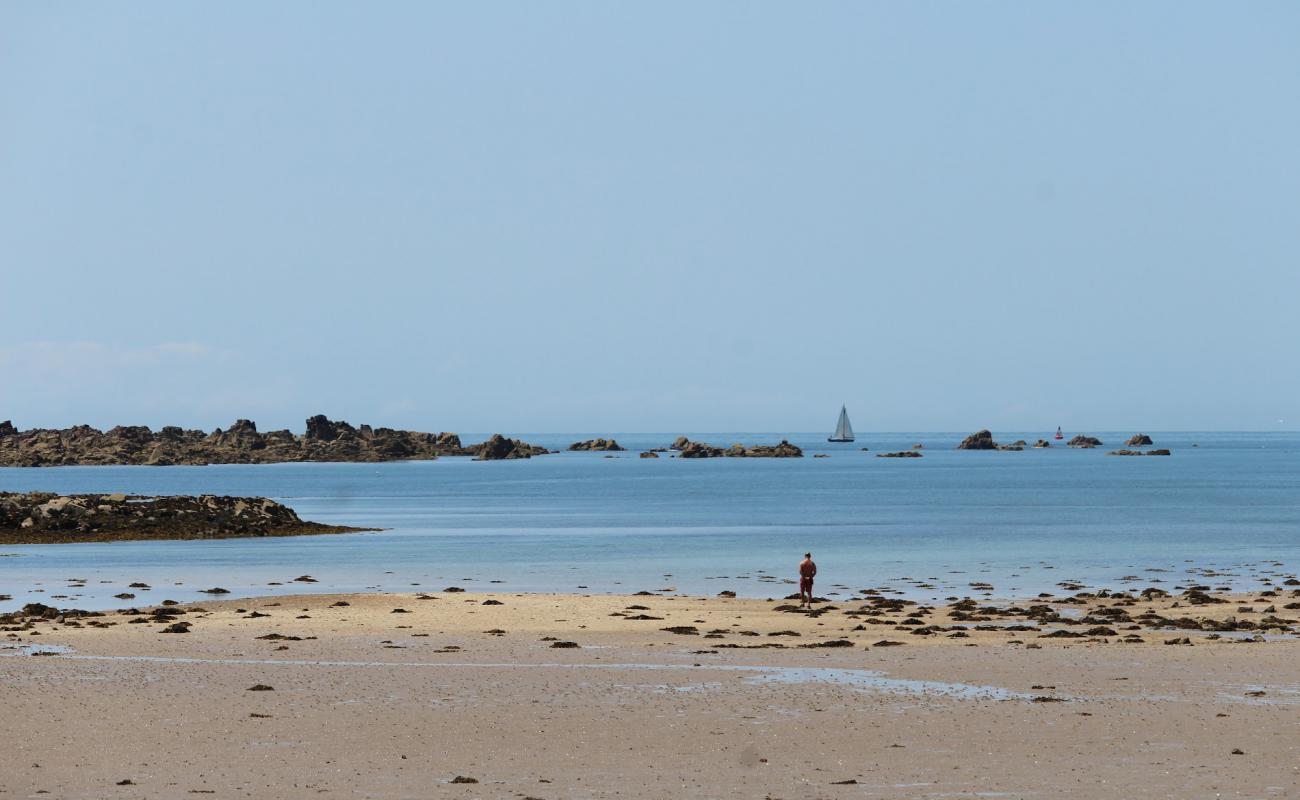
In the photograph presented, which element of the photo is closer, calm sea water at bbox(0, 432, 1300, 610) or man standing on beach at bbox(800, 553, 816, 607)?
man standing on beach at bbox(800, 553, 816, 607)

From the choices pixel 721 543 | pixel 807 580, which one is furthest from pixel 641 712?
pixel 721 543

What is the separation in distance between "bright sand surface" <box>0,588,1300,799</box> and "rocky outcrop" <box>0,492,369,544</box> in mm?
37508

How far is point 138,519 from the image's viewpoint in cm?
7231

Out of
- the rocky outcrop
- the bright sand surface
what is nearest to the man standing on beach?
the bright sand surface

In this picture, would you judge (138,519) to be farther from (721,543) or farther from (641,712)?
(641,712)

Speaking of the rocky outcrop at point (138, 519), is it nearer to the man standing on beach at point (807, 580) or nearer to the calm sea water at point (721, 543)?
the calm sea water at point (721, 543)

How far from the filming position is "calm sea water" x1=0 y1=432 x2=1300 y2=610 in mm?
49844

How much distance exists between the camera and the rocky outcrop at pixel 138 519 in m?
69.8

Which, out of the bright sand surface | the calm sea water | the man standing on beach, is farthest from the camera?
the calm sea water

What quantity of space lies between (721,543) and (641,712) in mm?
48615

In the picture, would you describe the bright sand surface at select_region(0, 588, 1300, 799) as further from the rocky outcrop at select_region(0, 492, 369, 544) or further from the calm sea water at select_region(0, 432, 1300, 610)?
the rocky outcrop at select_region(0, 492, 369, 544)

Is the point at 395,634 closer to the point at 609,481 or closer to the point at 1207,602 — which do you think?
the point at 1207,602

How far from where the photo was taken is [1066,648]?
29.8 metres

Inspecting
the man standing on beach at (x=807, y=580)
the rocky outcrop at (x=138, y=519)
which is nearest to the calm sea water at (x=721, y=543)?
the rocky outcrop at (x=138, y=519)
